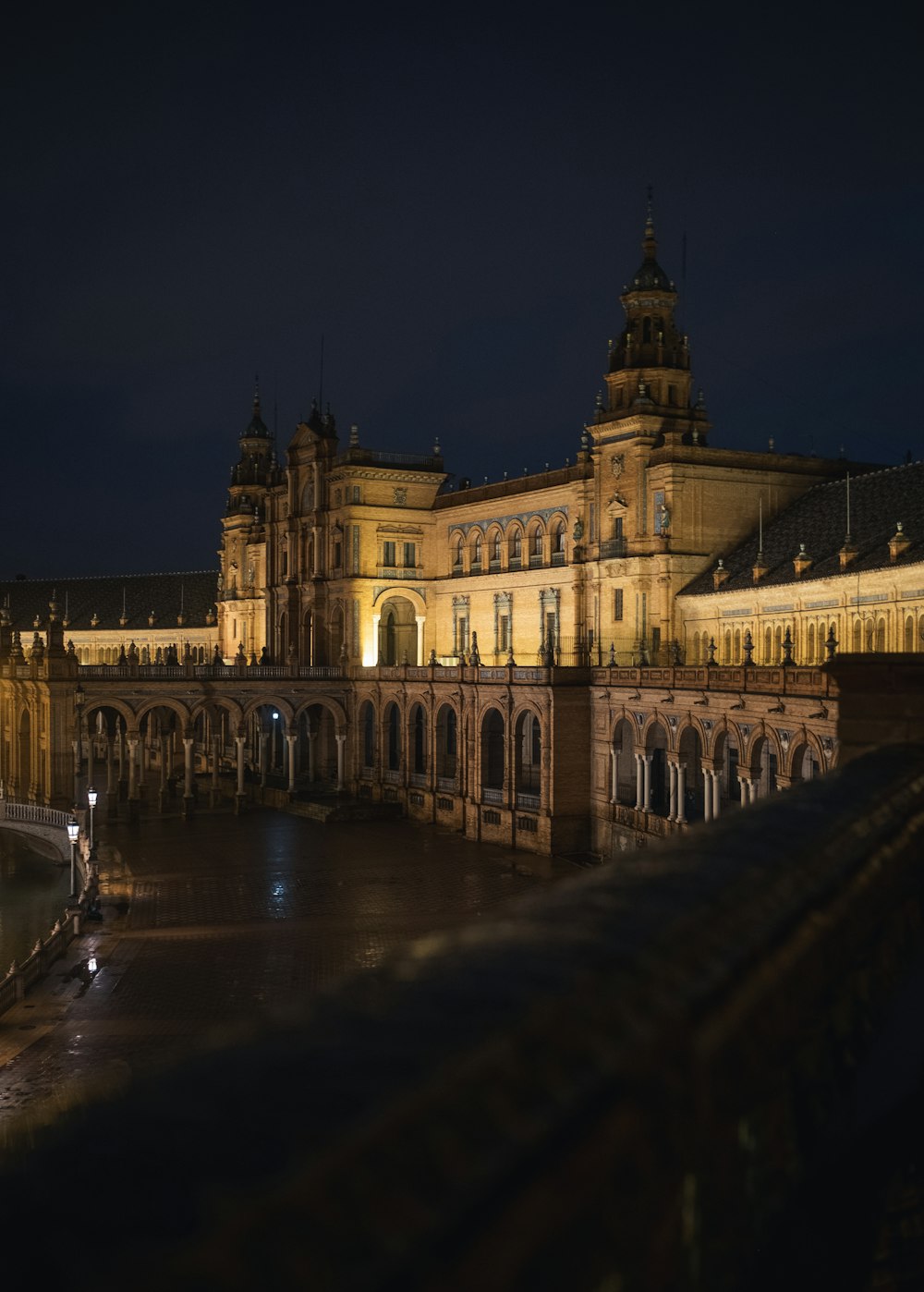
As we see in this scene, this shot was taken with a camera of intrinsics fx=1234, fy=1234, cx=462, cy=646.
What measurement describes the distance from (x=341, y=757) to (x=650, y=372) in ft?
78.9

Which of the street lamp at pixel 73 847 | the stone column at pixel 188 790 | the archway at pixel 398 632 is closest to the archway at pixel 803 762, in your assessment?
the street lamp at pixel 73 847

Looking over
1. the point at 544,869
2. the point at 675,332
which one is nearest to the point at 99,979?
the point at 544,869

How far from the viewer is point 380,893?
3975 centimetres

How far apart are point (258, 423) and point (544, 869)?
56156 millimetres

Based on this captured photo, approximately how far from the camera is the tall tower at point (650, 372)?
53.9m

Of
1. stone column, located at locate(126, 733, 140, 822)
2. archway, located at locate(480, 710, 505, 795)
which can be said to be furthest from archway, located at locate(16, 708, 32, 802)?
archway, located at locate(480, 710, 505, 795)

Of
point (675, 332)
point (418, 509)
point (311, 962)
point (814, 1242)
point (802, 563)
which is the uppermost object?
point (675, 332)

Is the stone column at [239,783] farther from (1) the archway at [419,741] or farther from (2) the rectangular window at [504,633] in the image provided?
(2) the rectangular window at [504,633]

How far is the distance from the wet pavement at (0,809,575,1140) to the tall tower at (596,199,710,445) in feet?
64.7

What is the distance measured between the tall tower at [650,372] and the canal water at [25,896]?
98.3 ft

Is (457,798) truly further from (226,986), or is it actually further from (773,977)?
(773,977)

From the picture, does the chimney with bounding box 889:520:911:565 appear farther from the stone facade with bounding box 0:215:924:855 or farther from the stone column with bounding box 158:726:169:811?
the stone column with bounding box 158:726:169:811

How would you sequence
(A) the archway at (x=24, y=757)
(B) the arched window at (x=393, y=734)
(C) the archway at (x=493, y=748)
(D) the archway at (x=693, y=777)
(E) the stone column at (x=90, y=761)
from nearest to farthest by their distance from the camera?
(D) the archway at (x=693, y=777)
(E) the stone column at (x=90, y=761)
(A) the archway at (x=24, y=757)
(C) the archway at (x=493, y=748)
(B) the arched window at (x=393, y=734)

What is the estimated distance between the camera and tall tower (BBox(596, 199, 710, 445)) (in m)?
53.9
